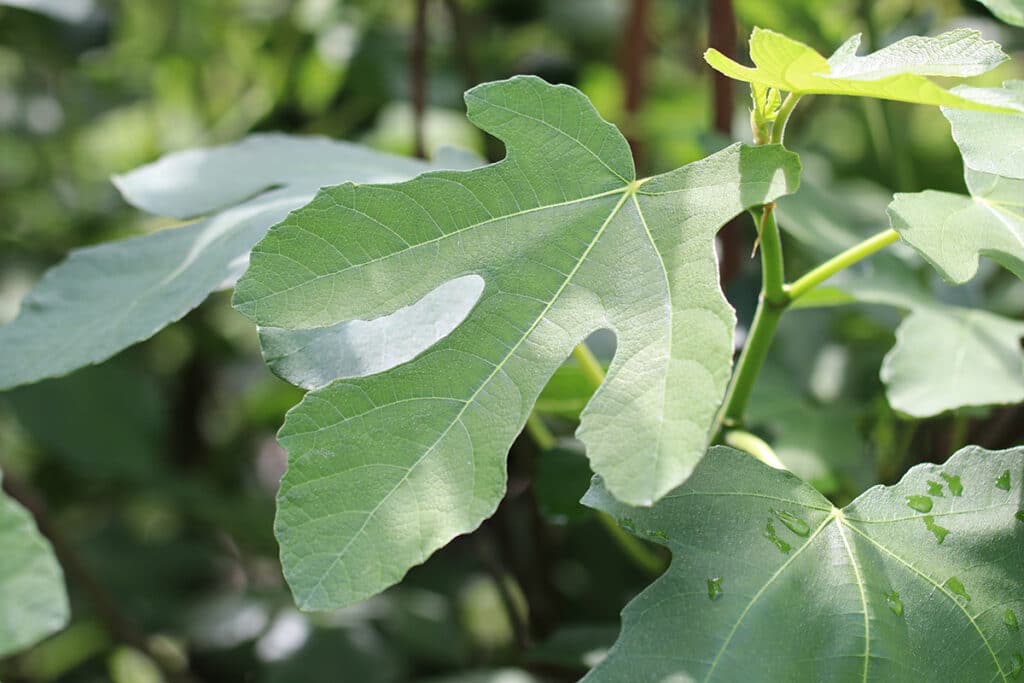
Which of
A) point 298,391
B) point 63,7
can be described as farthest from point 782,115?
point 298,391

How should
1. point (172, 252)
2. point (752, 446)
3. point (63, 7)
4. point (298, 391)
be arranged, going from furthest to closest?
1. point (298, 391)
2. point (63, 7)
3. point (172, 252)
4. point (752, 446)

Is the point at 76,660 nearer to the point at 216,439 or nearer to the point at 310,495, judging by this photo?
the point at 216,439

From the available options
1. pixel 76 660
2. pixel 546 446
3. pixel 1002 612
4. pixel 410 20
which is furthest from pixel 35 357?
pixel 410 20

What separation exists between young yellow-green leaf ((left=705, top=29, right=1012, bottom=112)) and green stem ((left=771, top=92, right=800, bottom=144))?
1.2 inches

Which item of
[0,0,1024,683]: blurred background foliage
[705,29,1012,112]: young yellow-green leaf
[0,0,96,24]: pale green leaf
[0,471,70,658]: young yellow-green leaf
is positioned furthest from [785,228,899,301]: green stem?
[0,0,96,24]: pale green leaf

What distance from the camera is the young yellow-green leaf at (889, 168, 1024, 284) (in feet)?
1.88

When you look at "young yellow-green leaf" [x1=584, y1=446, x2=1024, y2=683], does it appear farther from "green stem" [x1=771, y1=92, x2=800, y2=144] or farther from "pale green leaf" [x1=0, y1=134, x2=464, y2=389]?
"pale green leaf" [x1=0, y1=134, x2=464, y2=389]

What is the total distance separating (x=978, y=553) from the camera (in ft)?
1.95

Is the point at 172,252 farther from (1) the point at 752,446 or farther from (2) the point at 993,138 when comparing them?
(2) the point at 993,138

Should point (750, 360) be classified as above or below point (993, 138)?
below

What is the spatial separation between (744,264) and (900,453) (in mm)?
284

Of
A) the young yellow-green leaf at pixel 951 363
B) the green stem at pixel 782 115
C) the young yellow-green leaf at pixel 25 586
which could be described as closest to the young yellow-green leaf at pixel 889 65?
the green stem at pixel 782 115

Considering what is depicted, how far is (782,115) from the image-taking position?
605 millimetres

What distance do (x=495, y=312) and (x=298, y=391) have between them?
0.91m
